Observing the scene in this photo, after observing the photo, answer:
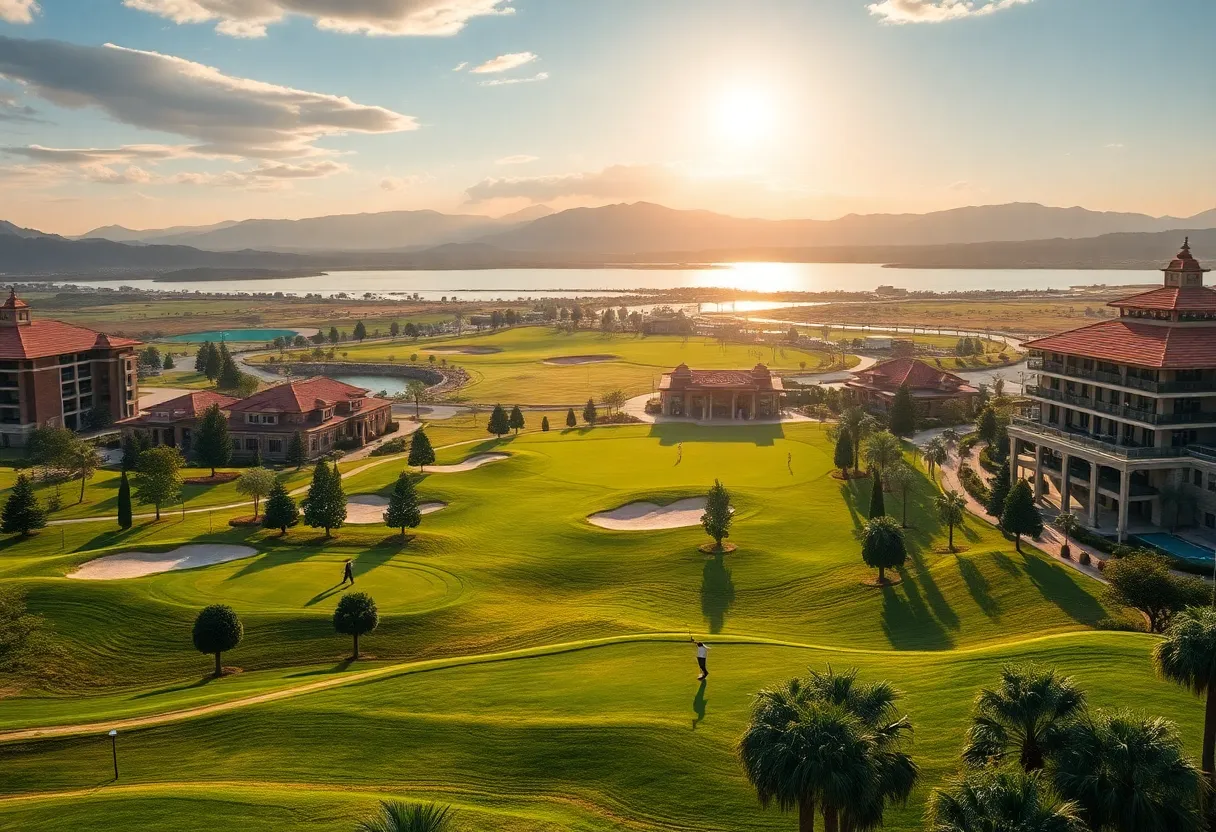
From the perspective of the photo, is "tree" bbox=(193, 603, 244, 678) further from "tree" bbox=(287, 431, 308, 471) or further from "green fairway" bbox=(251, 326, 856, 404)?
"green fairway" bbox=(251, 326, 856, 404)

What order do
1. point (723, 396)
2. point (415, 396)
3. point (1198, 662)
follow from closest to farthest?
point (1198, 662) < point (723, 396) < point (415, 396)

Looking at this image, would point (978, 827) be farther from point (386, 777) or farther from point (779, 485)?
point (779, 485)

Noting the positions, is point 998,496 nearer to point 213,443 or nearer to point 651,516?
point 651,516

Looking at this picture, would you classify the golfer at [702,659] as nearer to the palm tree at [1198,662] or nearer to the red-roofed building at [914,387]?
the palm tree at [1198,662]

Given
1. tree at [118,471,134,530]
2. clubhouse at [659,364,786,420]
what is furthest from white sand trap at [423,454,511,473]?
clubhouse at [659,364,786,420]

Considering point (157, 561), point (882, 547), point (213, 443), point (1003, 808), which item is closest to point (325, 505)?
point (157, 561)

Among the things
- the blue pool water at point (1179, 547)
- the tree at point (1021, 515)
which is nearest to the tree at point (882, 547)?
the tree at point (1021, 515)

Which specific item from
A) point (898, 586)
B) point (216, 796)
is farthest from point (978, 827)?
point (898, 586)

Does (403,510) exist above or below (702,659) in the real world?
above
